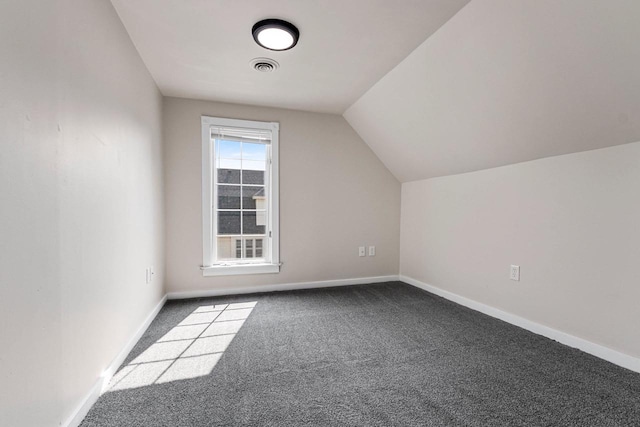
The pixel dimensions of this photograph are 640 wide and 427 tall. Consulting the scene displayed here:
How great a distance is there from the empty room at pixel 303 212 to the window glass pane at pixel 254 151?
2 centimetres

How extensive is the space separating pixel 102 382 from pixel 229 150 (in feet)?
7.77

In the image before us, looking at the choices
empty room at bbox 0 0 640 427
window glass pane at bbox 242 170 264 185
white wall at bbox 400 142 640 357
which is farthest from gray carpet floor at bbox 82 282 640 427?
window glass pane at bbox 242 170 264 185

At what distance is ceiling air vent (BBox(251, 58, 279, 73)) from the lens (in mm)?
2291

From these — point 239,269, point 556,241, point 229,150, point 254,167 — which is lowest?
point 239,269

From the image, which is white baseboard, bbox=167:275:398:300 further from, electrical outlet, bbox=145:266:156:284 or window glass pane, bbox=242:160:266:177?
window glass pane, bbox=242:160:266:177

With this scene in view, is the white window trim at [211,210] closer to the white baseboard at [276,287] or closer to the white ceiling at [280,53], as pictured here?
the white baseboard at [276,287]

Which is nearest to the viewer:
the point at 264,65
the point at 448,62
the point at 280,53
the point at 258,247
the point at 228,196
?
the point at 448,62

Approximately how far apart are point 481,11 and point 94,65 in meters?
2.12

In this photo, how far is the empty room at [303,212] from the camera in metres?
1.17

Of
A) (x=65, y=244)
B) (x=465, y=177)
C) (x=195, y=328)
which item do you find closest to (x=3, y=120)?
(x=65, y=244)

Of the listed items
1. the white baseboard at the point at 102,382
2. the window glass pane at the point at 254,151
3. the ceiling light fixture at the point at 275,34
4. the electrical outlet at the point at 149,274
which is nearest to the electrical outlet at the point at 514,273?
the ceiling light fixture at the point at 275,34

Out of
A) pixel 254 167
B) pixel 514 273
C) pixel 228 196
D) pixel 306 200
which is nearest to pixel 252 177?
pixel 254 167

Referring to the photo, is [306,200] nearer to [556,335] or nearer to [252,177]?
Result: [252,177]

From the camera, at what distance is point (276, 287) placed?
3.38 m
